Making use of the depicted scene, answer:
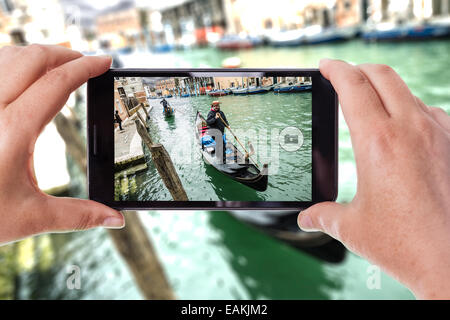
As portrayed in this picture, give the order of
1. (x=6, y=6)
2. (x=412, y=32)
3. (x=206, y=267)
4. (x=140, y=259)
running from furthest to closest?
(x=6, y=6), (x=412, y=32), (x=206, y=267), (x=140, y=259)

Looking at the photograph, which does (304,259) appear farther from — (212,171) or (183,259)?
(212,171)

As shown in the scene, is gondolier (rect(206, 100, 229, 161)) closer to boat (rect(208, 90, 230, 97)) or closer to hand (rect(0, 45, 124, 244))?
boat (rect(208, 90, 230, 97))

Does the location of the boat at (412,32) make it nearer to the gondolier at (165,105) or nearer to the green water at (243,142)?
the green water at (243,142)

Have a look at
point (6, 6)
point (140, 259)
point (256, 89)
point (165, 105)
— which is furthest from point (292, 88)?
point (6, 6)

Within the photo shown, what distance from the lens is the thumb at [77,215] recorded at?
0.59m

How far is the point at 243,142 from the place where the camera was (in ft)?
2.27

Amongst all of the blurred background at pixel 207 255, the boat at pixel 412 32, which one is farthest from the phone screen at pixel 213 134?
the boat at pixel 412 32

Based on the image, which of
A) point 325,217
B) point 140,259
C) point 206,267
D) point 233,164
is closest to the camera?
point 325,217

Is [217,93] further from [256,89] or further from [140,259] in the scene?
[140,259]

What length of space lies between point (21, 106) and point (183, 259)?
3.58 meters

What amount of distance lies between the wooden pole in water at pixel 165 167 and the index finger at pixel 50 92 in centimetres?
17

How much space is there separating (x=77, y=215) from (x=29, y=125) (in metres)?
0.20

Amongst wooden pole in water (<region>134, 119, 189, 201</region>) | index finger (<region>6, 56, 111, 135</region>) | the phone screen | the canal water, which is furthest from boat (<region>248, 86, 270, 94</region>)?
the canal water
